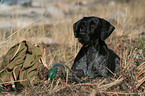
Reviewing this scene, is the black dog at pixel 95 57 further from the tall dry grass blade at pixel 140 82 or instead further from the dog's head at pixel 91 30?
the tall dry grass blade at pixel 140 82

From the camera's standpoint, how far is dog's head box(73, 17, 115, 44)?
128 inches

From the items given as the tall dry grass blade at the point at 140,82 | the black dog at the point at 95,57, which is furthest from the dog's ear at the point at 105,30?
the tall dry grass blade at the point at 140,82

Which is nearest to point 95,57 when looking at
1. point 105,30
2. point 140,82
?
point 105,30

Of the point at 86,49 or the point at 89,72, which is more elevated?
the point at 86,49

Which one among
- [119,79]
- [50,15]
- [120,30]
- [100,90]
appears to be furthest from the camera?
[50,15]

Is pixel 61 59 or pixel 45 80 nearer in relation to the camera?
pixel 45 80

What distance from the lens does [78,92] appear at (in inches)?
126

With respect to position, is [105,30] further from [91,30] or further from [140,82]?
[140,82]

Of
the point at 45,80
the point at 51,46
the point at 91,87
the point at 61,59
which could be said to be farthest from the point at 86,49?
the point at 51,46

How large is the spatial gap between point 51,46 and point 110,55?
10.4 ft

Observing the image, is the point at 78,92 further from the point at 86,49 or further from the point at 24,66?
the point at 24,66

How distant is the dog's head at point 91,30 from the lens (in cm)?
325

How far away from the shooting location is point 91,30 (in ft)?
10.8

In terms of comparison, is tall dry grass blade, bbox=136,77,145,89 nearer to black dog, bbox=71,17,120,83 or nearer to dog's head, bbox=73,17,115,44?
black dog, bbox=71,17,120,83
